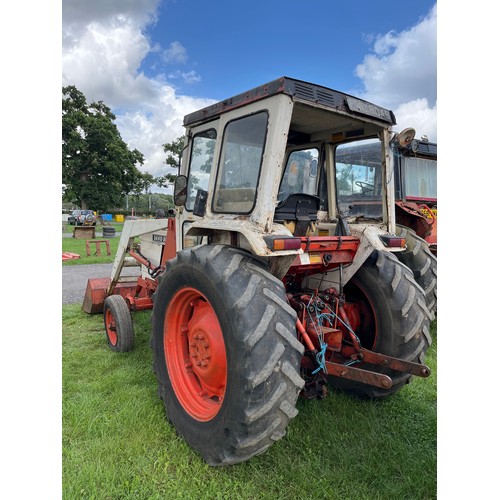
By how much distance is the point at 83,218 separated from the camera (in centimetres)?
2995

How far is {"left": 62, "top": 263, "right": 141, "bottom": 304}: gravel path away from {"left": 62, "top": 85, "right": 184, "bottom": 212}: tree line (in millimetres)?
19441

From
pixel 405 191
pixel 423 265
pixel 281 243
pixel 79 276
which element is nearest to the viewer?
pixel 281 243

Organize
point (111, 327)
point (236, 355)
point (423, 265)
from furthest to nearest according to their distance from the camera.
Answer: point (423, 265) → point (111, 327) → point (236, 355)

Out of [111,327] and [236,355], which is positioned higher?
[236,355]

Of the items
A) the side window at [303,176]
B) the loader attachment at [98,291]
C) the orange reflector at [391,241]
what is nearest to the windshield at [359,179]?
the side window at [303,176]

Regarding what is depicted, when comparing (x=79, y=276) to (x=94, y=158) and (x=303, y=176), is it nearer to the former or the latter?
(x=303, y=176)

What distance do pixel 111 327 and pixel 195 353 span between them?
6.51 feet

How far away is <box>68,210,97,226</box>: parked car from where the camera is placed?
29188mm

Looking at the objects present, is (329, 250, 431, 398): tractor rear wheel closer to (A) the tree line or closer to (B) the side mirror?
(B) the side mirror

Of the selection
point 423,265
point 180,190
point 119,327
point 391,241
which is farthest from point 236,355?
point 423,265

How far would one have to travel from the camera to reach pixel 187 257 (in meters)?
2.68

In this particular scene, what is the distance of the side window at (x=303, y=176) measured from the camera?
3867mm

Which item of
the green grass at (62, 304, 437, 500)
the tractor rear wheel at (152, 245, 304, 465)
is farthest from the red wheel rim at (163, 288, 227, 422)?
the green grass at (62, 304, 437, 500)

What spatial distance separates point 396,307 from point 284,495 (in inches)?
60.0
